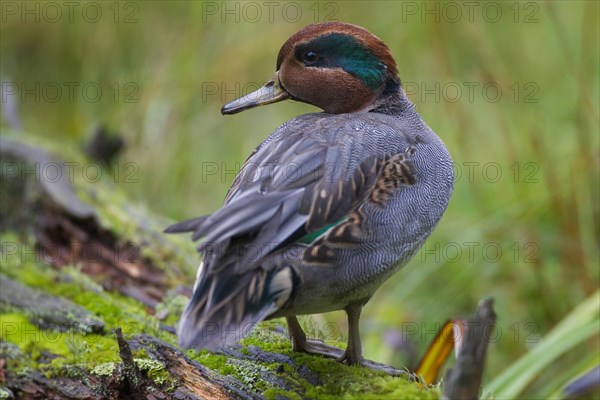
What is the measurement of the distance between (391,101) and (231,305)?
1.43 meters

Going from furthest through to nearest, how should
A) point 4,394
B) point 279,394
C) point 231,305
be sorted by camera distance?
point 4,394
point 279,394
point 231,305

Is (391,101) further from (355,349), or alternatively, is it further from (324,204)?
(355,349)

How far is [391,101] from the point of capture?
3.81 m

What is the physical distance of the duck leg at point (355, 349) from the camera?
3.34 m

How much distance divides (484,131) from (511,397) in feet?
13.2

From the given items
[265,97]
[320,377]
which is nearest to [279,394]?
[320,377]

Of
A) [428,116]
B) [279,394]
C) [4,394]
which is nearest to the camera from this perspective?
[279,394]

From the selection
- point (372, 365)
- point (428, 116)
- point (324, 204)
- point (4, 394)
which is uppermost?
point (324, 204)

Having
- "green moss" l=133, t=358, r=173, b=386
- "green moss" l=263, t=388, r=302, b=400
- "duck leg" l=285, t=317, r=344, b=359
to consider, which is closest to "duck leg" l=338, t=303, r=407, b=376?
"duck leg" l=285, t=317, r=344, b=359

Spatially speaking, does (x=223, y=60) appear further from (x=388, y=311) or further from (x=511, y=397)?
(x=511, y=397)

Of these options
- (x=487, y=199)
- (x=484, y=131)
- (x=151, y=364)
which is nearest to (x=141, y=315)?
(x=151, y=364)

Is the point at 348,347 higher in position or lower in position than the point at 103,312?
higher

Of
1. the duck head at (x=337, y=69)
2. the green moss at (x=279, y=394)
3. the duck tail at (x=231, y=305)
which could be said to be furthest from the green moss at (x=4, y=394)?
the duck head at (x=337, y=69)

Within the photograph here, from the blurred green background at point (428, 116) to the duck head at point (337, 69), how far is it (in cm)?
121
